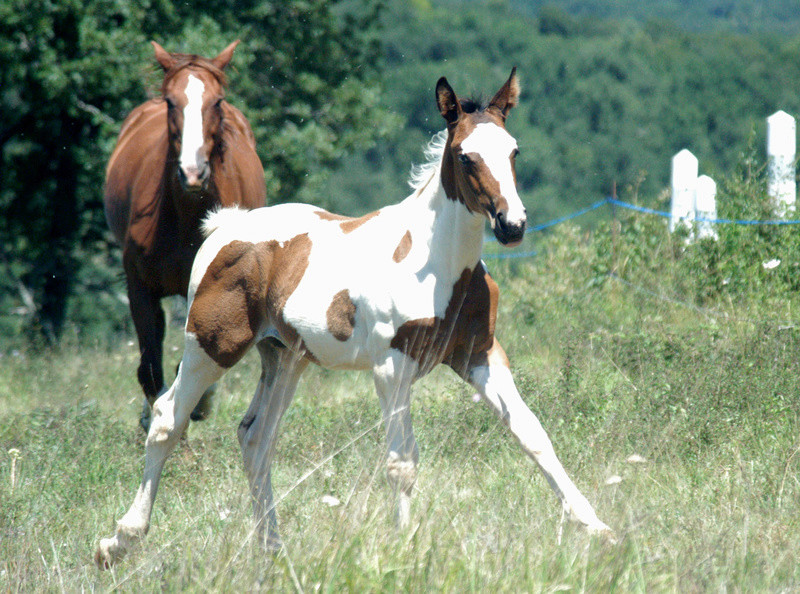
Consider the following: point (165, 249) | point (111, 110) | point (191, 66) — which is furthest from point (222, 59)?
point (111, 110)

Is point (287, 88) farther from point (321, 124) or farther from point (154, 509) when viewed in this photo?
point (154, 509)

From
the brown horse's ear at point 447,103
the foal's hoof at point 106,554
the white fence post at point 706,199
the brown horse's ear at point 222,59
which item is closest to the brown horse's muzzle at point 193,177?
the brown horse's ear at point 222,59

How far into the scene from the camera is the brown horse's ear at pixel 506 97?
4.25 metres

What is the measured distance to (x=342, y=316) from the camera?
167 inches

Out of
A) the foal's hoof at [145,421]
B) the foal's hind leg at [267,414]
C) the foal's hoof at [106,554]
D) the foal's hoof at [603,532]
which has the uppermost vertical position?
the foal's hoof at [603,532]

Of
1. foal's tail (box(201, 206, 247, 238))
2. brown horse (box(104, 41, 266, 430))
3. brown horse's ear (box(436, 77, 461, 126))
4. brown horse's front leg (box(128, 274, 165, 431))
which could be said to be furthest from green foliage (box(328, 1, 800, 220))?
brown horse's ear (box(436, 77, 461, 126))

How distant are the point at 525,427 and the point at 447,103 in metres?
1.40

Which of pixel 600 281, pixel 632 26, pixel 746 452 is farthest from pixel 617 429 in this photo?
pixel 632 26

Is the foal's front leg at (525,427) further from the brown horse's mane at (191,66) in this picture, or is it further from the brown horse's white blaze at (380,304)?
the brown horse's mane at (191,66)

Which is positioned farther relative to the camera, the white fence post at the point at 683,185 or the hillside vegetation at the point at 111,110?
the hillside vegetation at the point at 111,110

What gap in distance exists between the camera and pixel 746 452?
471cm

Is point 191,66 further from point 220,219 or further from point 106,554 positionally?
point 106,554

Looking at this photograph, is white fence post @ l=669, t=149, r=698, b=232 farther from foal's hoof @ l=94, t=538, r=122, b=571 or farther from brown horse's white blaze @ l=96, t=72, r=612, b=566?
foal's hoof @ l=94, t=538, r=122, b=571

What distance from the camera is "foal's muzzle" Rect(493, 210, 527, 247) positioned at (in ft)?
12.2
